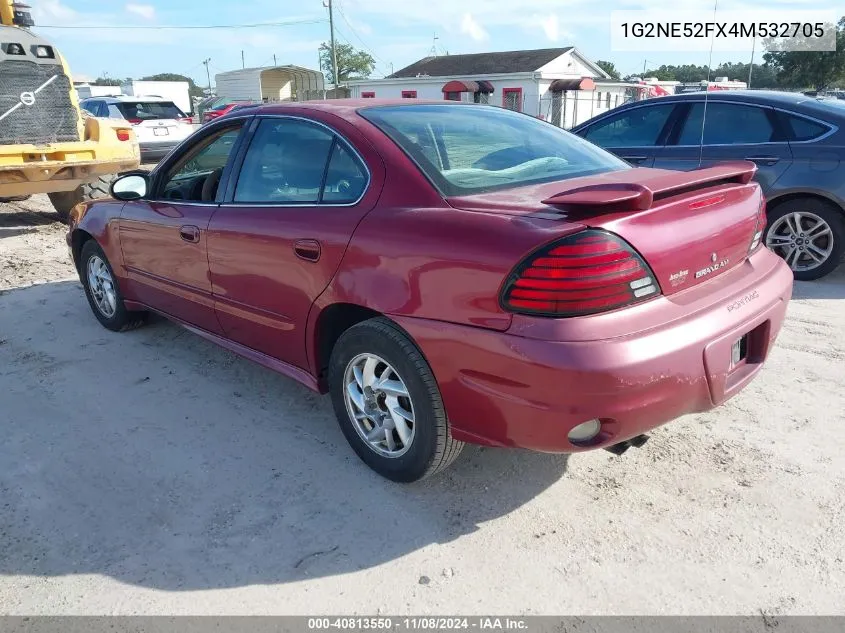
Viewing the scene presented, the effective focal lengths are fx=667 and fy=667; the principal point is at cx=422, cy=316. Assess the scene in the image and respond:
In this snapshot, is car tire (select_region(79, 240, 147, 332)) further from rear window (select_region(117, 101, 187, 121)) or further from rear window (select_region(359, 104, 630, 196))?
rear window (select_region(117, 101, 187, 121))

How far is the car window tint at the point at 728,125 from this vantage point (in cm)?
592

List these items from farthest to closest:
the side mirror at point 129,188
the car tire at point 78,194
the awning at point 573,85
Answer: the awning at point 573,85 < the car tire at point 78,194 < the side mirror at point 129,188

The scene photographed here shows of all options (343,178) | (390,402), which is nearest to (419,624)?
(390,402)

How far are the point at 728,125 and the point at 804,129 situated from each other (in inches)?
25.0

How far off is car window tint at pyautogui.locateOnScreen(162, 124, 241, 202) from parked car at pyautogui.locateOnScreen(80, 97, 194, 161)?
9623 mm

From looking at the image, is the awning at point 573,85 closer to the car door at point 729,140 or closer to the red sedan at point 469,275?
the car door at point 729,140

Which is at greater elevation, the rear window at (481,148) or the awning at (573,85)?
the awning at (573,85)

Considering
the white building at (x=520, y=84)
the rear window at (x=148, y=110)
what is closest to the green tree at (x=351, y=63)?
the white building at (x=520, y=84)

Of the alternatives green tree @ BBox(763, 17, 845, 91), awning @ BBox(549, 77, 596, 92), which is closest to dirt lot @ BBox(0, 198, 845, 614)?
awning @ BBox(549, 77, 596, 92)

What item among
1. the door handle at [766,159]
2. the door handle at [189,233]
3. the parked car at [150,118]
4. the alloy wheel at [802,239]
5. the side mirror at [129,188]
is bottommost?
the alloy wheel at [802,239]

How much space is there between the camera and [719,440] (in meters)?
3.17

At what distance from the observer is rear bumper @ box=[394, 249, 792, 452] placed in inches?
86.0

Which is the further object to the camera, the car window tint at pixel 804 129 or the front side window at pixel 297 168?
the car window tint at pixel 804 129

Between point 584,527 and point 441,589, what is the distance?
648mm
